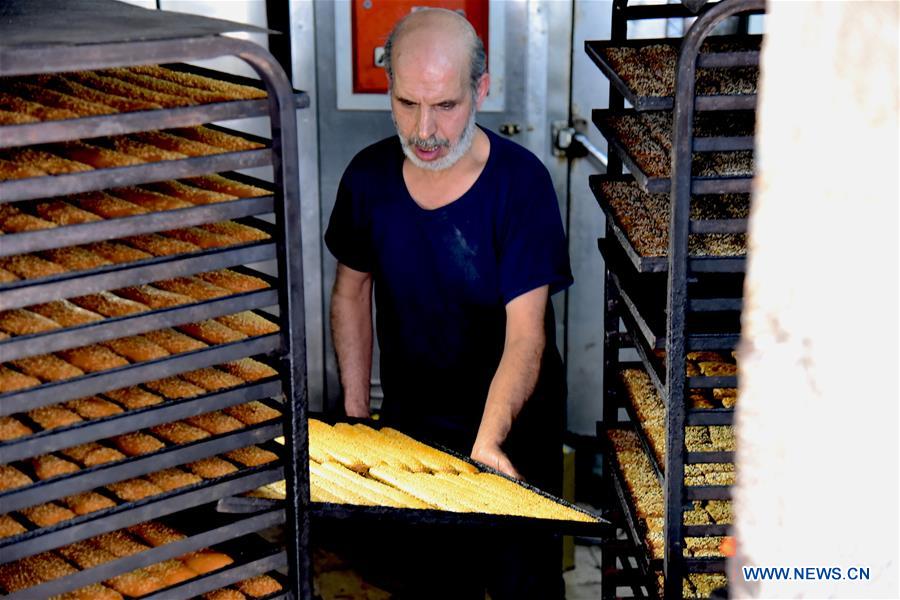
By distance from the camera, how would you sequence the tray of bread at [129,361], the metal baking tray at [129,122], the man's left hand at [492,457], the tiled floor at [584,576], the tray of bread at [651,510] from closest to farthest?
the metal baking tray at [129,122]
the tray of bread at [129,361]
the tray of bread at [651,510]
the man's left hand at [492,457]
the tiled floor at [584,576]

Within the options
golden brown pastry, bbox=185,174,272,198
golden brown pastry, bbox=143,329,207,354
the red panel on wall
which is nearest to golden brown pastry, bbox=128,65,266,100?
golden brown pastry, bbox=185,174,272,198

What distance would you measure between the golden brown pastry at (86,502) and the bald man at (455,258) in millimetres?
1325

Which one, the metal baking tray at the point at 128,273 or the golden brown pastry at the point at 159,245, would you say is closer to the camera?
the metal baking tray at the point at 128,273

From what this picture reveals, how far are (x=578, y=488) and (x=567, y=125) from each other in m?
1.51

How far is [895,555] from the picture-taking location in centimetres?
98

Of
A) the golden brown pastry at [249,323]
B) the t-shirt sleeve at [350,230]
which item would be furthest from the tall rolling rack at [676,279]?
the t-shirt sleeve at [350,230]

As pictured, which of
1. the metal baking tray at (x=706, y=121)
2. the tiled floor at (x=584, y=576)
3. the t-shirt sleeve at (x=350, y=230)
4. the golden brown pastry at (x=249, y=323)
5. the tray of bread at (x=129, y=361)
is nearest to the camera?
the tray of bread at (x=129, y=361)

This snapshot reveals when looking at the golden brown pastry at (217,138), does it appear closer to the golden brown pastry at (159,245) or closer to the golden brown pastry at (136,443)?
the golden brown pastry at (159,245)

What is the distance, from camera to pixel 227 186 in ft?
5.64

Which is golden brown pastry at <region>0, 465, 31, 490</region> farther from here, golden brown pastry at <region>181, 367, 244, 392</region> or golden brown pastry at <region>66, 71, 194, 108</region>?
golden brown pastry at <region>66, 71, 194, 108</region>

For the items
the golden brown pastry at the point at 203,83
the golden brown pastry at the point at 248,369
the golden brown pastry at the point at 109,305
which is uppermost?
the golden brown pastry at the point at 203,83

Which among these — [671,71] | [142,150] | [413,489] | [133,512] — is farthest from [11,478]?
[671,71]

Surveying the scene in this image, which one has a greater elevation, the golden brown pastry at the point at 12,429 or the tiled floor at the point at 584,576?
the golden brown pastry at the point at 12,429

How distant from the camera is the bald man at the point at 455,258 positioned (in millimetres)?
2955
